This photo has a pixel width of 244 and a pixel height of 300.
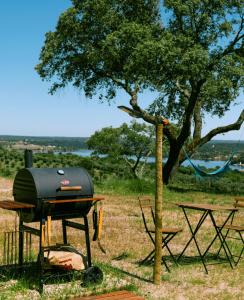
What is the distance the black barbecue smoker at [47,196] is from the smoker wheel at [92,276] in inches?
2.0

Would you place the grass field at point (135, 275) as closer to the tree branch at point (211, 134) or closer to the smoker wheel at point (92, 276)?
the smoker wheel at point (92, 276)

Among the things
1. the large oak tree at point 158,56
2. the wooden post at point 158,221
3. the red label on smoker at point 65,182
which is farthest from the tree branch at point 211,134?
the red label on smoker at point 65,182

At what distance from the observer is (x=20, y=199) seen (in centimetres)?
591

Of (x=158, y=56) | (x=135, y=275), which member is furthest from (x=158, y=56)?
(x=135, y=275)

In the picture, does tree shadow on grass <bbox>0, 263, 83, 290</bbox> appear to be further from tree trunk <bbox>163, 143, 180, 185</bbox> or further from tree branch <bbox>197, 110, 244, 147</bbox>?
tree branch <bbox>197, 110, 244, 147</bbox>

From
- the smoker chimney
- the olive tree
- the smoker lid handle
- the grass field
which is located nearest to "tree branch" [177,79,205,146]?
the olive tree

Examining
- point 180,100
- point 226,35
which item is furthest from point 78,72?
point 226,35

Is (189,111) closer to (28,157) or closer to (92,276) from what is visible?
(28,157)

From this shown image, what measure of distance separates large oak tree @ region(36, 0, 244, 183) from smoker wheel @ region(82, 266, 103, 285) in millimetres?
13090

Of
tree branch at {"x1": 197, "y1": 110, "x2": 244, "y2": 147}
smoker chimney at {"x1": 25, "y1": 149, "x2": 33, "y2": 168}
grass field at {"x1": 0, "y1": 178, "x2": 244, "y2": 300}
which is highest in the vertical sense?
tree branch at {"x1": 197, "y1": 110, "x2": 244, "y2": 147}

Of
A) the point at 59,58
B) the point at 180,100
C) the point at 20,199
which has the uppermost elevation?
the point at 59,58

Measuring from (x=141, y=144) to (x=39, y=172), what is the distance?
38202 mm

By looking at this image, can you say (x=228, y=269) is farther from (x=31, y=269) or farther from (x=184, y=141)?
(x=184, y=141)

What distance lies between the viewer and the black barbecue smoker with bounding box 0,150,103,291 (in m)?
5.49
